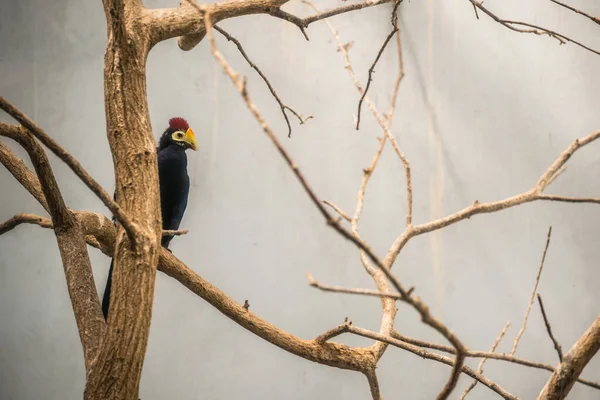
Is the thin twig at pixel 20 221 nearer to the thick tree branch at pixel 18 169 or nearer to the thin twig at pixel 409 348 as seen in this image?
the thick tree branch at pixel 18 169

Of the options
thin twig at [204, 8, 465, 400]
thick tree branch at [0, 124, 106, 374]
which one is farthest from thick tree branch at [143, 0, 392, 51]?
thin twig at [204, 8, 465, 400]

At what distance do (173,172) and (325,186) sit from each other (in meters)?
0.48

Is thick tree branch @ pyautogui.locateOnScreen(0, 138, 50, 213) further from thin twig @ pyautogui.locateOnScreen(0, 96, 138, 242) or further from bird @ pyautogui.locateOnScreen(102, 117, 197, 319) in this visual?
bird @ pyautogui.locateOnScreen(102, 117, 197, 319)

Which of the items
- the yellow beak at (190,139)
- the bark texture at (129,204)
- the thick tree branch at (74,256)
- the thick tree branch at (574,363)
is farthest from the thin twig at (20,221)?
the thick tree branch at (574,363)

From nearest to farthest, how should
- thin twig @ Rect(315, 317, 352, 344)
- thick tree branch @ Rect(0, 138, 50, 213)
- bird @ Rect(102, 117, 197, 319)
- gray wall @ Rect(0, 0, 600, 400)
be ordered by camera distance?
1. thin twig @ Rect(315, 317, 352, 344)
2. thick tree branch @ Rect(0, 138, 50, 213)
3. bird @ Rect(102, 117, 197, 319)
4. gray wall @ Rect(0, 0, 600, 400)

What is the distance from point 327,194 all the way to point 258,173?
22cm

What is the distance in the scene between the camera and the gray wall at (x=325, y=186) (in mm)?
1713

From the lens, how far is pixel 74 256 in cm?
81

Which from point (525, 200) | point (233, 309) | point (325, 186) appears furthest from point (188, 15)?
point (325, 186)

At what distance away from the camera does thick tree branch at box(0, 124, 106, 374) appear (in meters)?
0.76

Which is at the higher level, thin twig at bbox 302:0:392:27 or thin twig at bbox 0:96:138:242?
thin twig at bbox 302:0:392:27

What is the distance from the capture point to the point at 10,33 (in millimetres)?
1791

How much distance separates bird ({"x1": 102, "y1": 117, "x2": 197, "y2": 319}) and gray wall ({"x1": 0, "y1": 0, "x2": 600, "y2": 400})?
0.22 m

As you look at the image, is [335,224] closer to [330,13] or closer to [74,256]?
[74,256]
